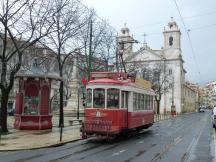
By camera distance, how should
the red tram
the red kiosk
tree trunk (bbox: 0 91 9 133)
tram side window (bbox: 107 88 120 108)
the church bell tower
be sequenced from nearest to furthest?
the red tram, tram side window (bbox: 107 88 120 108), tree trunk (bbox: 0 91 9 133), the red kiosk, the church bell tower

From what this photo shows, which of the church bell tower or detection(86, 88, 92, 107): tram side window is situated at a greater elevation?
the church bell tower

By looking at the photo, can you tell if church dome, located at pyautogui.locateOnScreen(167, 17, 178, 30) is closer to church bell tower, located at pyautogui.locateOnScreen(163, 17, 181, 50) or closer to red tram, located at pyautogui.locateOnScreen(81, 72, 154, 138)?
church bell tower, located at pyautogui.locateOnScreen(163, 17, 181, 50)

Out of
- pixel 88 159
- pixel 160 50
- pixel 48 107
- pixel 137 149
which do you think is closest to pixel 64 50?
pixel 48 107

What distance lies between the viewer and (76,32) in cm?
3497

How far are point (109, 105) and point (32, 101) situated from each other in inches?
317

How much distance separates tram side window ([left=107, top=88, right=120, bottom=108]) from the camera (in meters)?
23.1

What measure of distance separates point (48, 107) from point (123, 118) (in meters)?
8.28

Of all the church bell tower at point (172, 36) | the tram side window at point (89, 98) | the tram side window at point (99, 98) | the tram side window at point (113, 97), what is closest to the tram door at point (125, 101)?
the tram side window at point (113, 97)

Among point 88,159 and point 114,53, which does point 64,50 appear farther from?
point 88,159

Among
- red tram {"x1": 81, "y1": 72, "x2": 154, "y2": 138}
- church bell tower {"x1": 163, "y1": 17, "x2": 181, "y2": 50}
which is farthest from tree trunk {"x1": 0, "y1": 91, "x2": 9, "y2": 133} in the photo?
church bell tower {"x1": 163, "y1": 17, "x2": 181, "y2": 50}

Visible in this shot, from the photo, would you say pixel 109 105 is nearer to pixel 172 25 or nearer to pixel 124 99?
pixel 124 99

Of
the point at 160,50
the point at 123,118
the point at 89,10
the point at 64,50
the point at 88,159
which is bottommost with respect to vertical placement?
the point at 88,159

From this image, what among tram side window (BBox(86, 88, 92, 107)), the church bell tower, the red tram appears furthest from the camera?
the church bell tower

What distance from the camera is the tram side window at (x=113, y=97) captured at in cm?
2311
